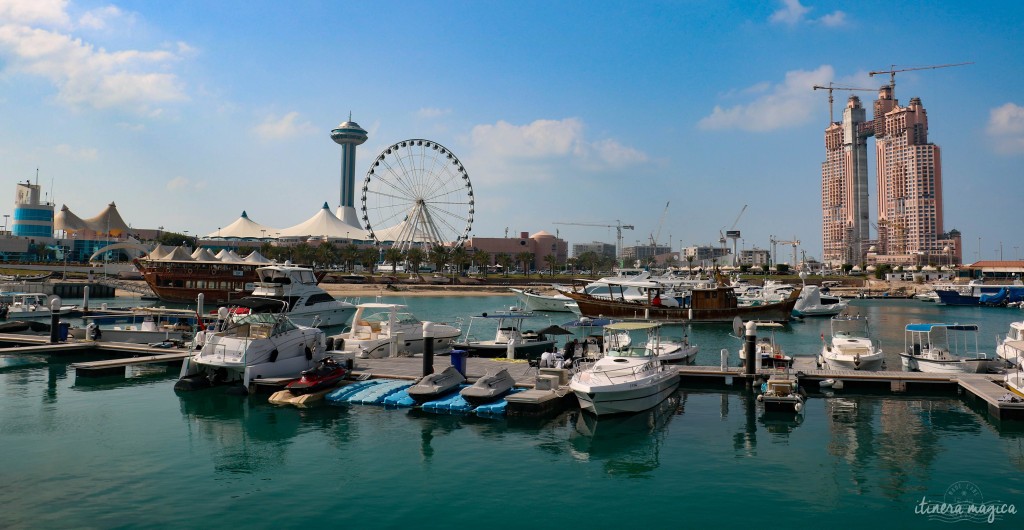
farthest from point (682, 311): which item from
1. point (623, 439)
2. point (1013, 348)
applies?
point (623, 439)

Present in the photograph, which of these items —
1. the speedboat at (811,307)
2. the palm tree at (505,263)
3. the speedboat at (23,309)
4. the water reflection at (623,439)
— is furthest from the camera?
the palm tree at (505,263)

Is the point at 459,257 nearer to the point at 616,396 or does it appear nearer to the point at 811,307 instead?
the point at 811,307

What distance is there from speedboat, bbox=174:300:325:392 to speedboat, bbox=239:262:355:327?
31.0 meters

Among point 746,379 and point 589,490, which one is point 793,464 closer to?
point 589,490

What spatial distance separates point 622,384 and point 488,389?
17.2 feet

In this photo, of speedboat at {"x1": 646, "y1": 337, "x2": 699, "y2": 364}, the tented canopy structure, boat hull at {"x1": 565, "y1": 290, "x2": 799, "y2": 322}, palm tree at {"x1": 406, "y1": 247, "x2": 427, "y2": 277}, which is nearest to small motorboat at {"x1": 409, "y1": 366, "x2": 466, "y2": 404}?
speedboat at {"x1": 646, "y1": 337, "x2": 699, "y2": 364}

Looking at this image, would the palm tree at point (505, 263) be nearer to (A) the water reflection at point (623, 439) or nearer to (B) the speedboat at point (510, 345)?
(B) the speedboat at point (510, 345)

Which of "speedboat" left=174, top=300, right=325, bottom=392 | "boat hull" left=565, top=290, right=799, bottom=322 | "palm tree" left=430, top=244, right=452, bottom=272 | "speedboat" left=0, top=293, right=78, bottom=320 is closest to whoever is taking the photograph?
"speedboat" left=174, top=300, right=325, bottom=392

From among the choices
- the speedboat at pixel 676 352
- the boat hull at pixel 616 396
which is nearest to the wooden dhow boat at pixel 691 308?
the speedboat at pixel 676 352

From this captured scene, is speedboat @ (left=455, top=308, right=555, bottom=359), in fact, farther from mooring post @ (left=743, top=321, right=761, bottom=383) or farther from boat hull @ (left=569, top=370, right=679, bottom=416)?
mooring post @ (left=743, top=321, right=761, bottom=383)

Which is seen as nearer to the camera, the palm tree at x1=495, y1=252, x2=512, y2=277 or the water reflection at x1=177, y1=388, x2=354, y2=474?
the water reflection at x1=177, y1=388, x2=354, y2=474

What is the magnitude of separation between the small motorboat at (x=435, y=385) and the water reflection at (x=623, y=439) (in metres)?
5.39

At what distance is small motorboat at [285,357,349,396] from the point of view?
89.1 feet

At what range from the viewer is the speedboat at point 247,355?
28.8 m
